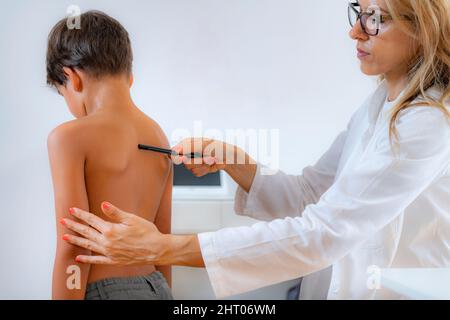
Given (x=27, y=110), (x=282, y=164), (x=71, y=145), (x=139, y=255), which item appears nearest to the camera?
(x=139, y=255)

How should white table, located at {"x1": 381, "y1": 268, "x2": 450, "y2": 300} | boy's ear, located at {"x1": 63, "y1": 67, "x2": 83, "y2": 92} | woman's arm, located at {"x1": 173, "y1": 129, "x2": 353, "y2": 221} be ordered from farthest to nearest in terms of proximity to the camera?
1. woman's arm, located at {"x1": 173, "y1": 129, "x2": 353, "y2": 221}
2. boy's ear, located at {"x1": 63, "y1": 67, "x2": 83, "y2": 92}
3. white table, located at {"x1": 381, "y1": 268, "x2": 450, "y2": 300}

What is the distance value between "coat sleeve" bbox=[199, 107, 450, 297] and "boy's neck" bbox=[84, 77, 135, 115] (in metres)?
0.36

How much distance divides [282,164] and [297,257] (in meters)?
0.36

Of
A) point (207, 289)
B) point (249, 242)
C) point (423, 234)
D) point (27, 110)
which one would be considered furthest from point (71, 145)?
point (423, 234)

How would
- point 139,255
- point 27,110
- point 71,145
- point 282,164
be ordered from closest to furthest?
point 139,255, point 71,145, point 27,110, point 282,164

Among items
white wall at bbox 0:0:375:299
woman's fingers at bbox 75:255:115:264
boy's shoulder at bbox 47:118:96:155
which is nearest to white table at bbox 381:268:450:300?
white wall at bbox 0:0:375:299

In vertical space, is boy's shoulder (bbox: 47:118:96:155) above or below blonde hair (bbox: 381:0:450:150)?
below

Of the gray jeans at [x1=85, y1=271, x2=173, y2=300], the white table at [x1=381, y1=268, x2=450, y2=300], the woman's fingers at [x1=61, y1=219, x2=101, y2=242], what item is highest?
the woman's fingers at [x1=61, y1=219, x2=101, y2=242]

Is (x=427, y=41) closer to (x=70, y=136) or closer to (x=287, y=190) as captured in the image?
(x=287, y=190)

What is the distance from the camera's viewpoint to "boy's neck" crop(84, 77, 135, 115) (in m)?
1.15

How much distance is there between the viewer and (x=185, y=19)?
129 centimetres

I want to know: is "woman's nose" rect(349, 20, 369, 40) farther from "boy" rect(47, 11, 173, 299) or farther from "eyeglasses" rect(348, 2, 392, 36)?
"boy" rect(47, 11, 173, 299)

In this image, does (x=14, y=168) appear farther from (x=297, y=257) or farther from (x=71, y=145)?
(x=297, y=257)

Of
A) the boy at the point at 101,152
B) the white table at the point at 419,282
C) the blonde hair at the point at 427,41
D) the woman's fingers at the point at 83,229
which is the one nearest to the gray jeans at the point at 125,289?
the boy at the point at 101,152
